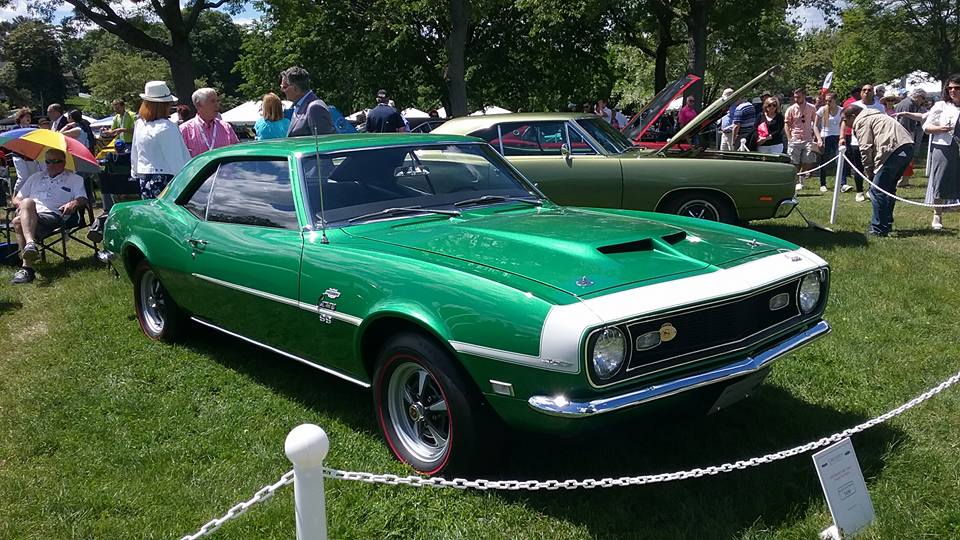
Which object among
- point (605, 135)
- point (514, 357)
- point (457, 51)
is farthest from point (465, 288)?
point (457, 51)

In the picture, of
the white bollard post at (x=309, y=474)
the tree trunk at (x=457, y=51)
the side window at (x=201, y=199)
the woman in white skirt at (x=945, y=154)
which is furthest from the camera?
the tree trunk at (x=457, y=51)

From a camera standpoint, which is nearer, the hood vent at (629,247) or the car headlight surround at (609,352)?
the car headlight surround at (609,352)

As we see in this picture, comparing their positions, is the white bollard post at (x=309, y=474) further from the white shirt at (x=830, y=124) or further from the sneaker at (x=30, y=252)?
Result: the white shirt at (x=830, y=124)

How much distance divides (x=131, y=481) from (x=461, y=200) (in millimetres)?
2173

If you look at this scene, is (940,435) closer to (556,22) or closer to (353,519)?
(353,519)

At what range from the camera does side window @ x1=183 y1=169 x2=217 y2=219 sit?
4.71 m

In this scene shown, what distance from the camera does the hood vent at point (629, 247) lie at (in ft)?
10.7

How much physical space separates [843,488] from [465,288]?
1.59 meters

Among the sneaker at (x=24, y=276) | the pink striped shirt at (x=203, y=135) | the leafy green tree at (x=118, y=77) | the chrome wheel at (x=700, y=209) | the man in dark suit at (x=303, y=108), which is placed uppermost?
the leafy green tree at (x=118, y=77)

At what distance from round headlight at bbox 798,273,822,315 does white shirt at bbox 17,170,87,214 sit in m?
7.58

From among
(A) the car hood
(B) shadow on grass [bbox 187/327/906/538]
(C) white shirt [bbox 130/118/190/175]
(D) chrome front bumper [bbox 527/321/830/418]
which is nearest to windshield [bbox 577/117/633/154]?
(C) white shirt [bbox 130/118/190/175]

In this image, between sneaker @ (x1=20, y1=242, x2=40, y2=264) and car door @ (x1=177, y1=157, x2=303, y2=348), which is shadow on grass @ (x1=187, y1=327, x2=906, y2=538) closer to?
car door @ (x1=177, y1=157, x2=303, y2=348)

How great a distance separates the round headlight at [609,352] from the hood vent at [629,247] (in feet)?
2.01

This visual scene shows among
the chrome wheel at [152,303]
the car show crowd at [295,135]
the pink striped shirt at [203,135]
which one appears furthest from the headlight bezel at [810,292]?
the pink striped shirt at [203,135]
